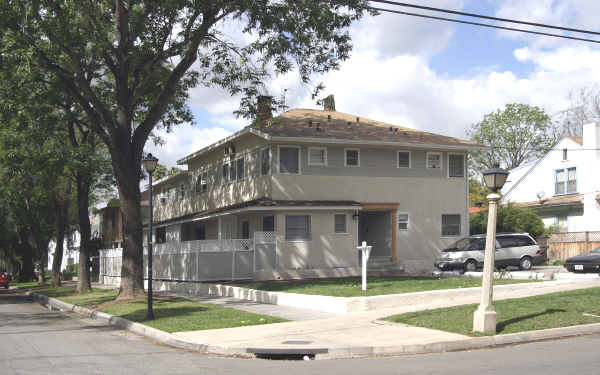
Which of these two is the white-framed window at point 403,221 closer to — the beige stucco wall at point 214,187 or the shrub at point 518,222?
the beige stucco wall at point 214,187

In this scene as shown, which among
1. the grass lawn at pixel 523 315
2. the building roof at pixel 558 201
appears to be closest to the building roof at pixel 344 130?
the building roof at pixel 558 201

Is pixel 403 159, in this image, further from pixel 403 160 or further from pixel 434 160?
pixel 434 160

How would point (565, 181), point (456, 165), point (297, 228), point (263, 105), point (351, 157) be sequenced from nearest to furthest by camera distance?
point (263, 105)
point (297, 228)
point (351, 157)
point (456, 165)
point (565, 181)

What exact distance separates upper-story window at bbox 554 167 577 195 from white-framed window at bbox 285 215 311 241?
21310mm

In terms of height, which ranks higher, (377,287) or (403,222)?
(403,222)

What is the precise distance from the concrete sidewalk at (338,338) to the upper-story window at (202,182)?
21747 mm

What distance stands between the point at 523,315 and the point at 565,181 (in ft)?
98.3

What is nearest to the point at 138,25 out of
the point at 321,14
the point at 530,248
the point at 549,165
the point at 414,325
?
the point at 321,14

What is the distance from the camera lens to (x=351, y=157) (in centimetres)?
2875

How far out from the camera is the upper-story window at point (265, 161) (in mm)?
27414

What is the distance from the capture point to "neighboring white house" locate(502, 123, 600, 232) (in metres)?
37.4

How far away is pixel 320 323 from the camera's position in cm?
1437

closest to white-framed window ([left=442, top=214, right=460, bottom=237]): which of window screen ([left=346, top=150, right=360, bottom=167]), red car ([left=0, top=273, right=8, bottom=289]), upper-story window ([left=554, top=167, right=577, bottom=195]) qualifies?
window screen ([left=346, top=150, right=360, bottom=167])

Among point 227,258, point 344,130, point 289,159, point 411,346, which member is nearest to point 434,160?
point 344,130
